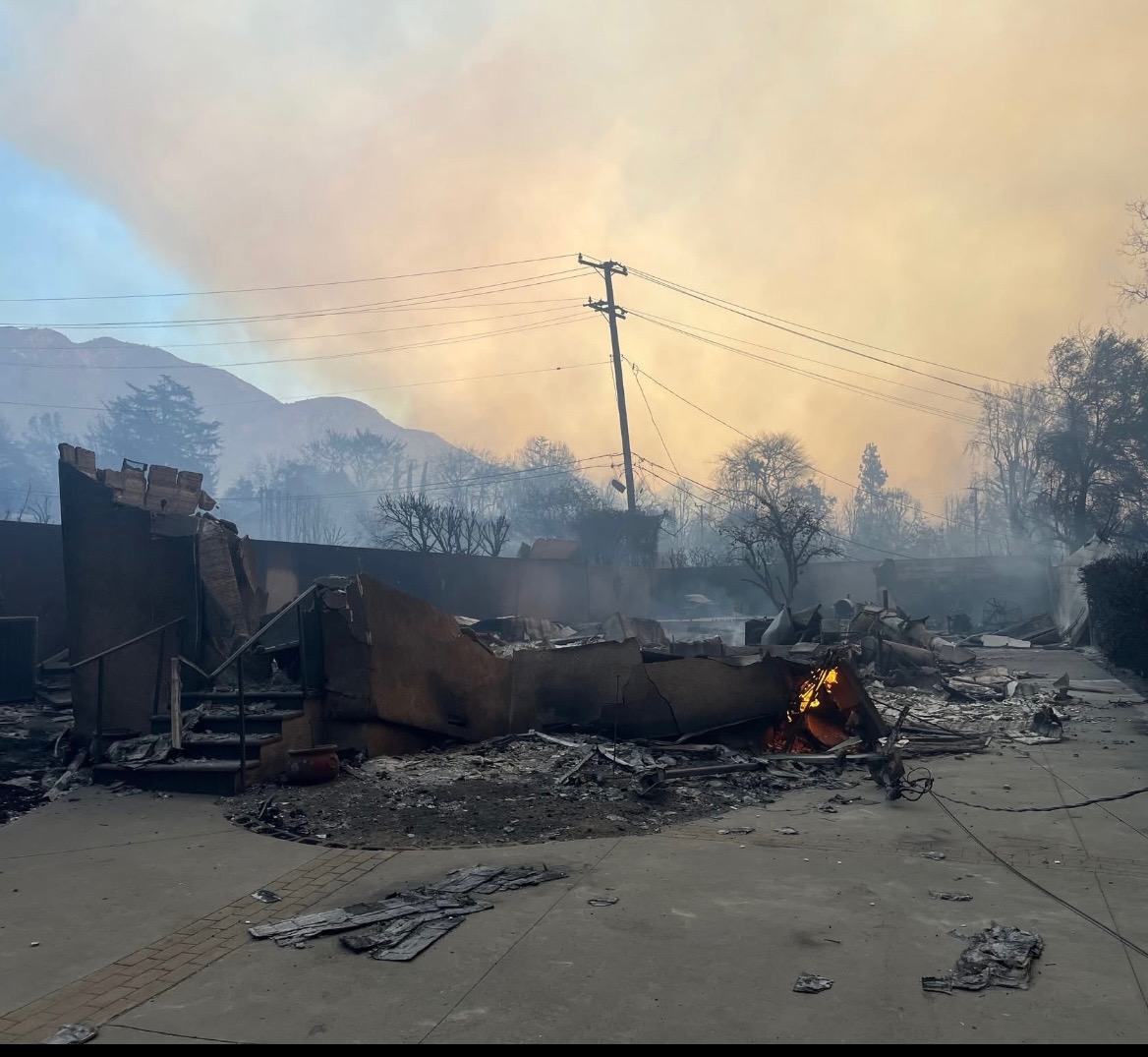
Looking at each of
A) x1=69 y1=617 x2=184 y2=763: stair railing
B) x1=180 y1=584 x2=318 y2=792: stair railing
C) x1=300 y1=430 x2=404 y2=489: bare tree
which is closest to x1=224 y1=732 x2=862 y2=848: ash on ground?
x1=180 y1=584 x2=318 y2=792: stair railing

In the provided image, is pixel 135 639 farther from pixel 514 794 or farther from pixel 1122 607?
pixel 1122 607

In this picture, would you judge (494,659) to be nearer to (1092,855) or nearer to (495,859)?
(495,859)

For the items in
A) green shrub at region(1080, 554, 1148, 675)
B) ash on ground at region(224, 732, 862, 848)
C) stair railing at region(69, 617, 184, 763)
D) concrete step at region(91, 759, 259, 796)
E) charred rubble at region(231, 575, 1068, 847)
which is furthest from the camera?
green shrub at region(1080, 554, 1148, 675)

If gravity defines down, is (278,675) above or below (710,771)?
above

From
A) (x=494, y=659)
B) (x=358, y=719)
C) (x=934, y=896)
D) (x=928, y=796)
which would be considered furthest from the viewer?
(x=494, y=659)

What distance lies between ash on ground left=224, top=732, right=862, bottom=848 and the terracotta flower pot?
0.09 meters

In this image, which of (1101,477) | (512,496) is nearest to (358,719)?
(1101,477)

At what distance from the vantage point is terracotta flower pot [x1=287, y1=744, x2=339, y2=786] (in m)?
7.24

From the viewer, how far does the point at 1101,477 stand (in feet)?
109

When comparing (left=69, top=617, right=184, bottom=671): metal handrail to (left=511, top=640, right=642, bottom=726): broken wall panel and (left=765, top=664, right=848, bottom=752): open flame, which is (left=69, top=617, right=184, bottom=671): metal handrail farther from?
(left=765, top=664, right=848, bottom=752): open flame

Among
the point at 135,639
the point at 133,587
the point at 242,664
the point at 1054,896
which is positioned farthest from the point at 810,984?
the point at 133,587

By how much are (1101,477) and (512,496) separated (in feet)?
195

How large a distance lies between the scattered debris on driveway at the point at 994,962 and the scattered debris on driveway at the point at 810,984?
0.39 metres

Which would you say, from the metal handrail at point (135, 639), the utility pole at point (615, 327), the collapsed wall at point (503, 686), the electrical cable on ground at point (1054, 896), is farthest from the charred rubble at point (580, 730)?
the utility pole at point (615, 327)
